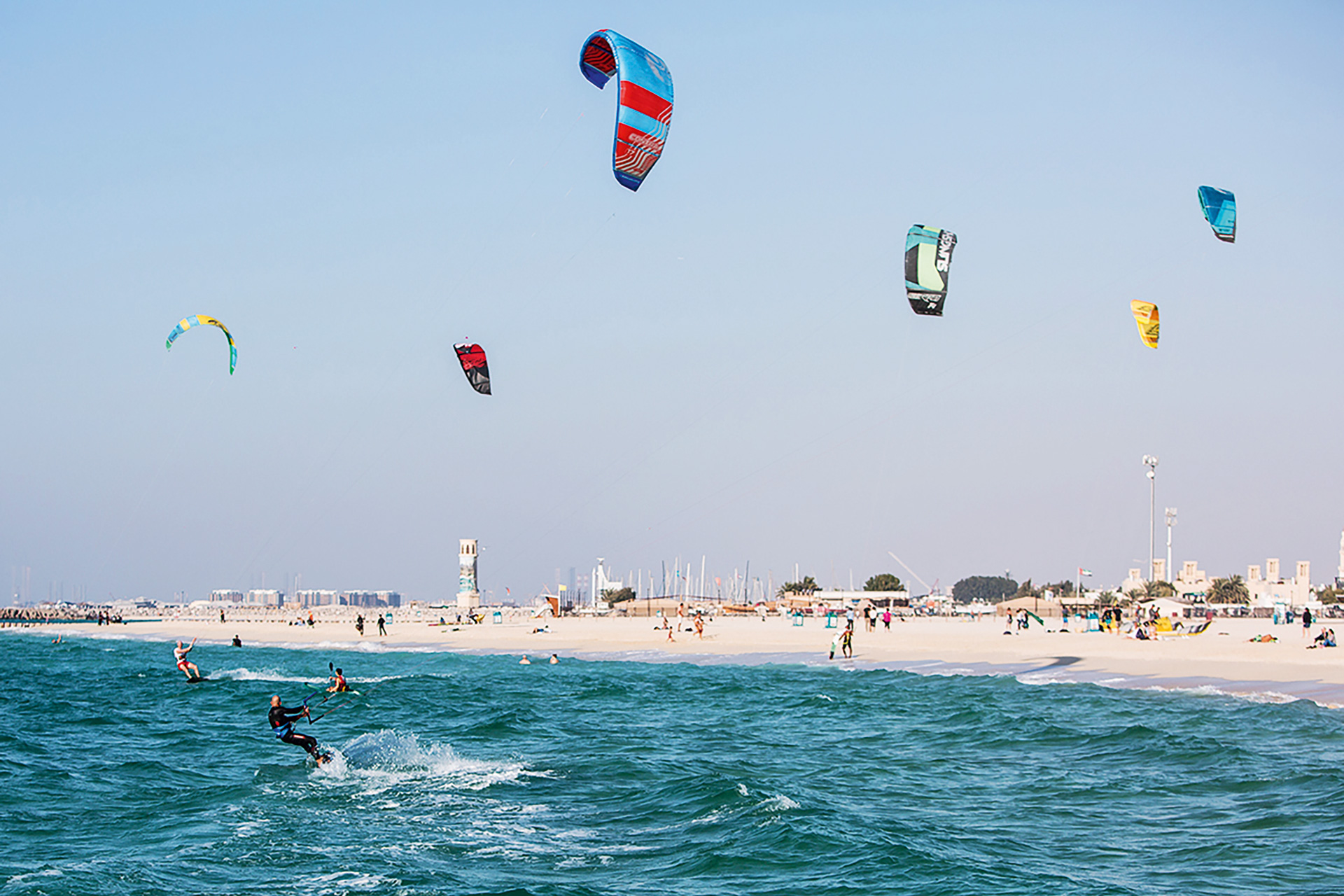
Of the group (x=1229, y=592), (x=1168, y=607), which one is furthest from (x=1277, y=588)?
(x=1168, y=607)

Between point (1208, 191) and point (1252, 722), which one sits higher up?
point (1208, 191)

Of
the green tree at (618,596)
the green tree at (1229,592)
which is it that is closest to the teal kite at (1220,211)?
the green tree at (1229,592)

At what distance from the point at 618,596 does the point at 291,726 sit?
258 feet

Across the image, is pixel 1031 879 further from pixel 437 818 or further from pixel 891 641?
pixel 891 641

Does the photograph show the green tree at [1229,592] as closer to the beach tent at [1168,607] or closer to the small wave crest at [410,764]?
the beach tent at [1168,607]

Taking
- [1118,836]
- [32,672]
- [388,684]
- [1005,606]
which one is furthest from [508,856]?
[1005,606]

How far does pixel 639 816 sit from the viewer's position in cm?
1145

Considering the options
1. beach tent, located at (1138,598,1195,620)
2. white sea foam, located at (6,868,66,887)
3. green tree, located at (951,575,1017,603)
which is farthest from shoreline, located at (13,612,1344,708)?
green tree, located at (951,575,1017,603)

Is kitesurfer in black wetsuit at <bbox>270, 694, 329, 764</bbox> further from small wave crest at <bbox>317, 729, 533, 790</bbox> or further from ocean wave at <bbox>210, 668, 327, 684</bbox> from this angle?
ocean wave at <bbox>210, 668, 327, 684</bbox>

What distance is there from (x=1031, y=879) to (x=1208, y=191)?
2341cm

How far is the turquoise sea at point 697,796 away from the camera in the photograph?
30.2 feet

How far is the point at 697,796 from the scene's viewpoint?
12.2 m

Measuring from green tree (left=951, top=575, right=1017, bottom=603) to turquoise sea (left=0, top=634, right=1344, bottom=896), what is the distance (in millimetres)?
113073

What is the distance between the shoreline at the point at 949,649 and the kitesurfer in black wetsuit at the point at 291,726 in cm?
1444
